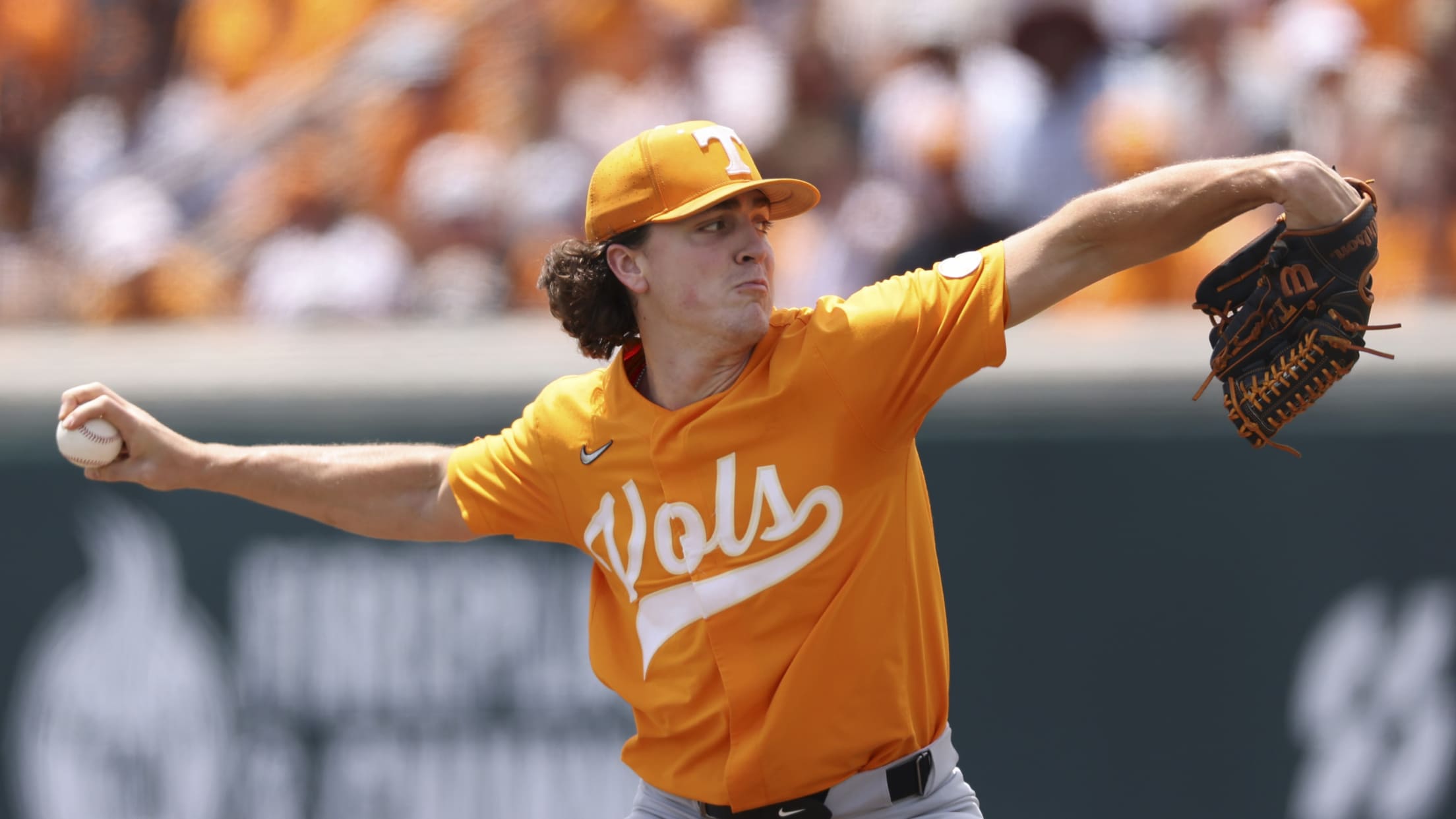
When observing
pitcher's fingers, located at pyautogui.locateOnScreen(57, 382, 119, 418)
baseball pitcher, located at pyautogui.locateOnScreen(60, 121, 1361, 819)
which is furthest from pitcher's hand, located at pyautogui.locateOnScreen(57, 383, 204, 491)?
baseball pitcher, located at pyautogui.locateOnScreen(60, 121, 1361, 819)

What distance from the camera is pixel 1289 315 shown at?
286 centimetres

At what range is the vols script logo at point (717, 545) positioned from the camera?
3.10 metres

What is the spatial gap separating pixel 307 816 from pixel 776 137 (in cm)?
332

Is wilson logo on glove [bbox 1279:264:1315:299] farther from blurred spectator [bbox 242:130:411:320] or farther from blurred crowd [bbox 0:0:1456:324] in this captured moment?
blurred spectator [bbox 242:130:411:320]

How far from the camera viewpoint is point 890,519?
3158 mm

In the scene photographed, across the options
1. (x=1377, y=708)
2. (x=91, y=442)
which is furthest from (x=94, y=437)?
(x=1377, y=708)

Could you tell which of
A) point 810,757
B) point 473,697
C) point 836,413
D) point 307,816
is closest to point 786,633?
point 810,757

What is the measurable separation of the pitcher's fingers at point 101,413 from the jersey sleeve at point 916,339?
155cm

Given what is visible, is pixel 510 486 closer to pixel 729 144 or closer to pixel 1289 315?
pixel 729 144

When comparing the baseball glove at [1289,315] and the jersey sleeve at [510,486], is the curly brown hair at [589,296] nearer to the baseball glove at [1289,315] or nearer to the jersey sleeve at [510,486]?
the jersey sleeve at [510,486]

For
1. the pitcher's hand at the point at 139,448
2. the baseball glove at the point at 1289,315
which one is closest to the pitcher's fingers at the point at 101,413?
the pitcher's hand at the point at 139,448

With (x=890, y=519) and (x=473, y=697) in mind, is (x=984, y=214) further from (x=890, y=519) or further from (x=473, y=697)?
(x=890, y=519)

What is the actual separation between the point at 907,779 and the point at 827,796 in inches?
6.3

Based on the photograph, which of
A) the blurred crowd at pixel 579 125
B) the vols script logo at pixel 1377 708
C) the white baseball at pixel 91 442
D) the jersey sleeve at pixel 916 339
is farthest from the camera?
the blurred crowd at pixel 579 125
